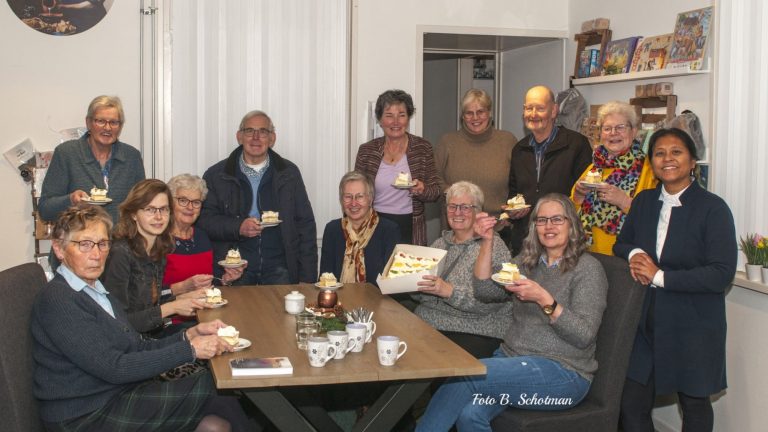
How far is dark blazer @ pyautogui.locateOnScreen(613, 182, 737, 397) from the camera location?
3.19m

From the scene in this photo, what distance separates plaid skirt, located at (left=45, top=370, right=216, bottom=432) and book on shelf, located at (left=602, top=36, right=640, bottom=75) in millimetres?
3063

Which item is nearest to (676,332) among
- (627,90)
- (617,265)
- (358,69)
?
(617,265)

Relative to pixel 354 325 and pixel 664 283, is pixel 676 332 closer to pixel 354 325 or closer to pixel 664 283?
pixel 664 283

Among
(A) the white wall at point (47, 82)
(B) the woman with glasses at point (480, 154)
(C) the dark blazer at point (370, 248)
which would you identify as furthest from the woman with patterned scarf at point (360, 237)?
(A) the white wall at point (47, 82)

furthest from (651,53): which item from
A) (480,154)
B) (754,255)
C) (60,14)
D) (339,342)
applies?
(60,14)

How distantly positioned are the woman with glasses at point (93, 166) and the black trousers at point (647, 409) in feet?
9.24

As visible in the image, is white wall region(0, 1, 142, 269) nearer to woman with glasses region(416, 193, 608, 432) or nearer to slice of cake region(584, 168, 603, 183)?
slice of cake region(584, 168, 603, 183)

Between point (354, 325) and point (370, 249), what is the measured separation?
1.52 meters

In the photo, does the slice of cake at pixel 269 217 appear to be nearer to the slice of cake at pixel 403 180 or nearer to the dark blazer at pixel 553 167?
the slice of cake at pixel 403 180

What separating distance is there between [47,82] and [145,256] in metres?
2.08

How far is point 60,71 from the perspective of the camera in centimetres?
511

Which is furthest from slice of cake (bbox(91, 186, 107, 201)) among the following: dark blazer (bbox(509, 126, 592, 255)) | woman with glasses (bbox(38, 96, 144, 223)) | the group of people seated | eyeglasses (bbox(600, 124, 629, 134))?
eyeglasses (bbox(600, 124, 629, 134))

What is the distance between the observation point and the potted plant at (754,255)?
11.4 ft

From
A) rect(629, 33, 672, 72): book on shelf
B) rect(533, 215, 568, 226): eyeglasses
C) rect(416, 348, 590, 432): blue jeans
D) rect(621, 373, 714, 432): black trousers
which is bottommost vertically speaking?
rect(621, 373, 714, 432): black trousers
